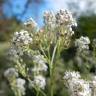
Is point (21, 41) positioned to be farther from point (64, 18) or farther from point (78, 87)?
point (78, 87)

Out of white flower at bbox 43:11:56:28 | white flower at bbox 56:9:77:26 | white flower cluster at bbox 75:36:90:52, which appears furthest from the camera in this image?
white flower cluster at bbox 75:36:90:52

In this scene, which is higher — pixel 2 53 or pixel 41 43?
pixel 2 53

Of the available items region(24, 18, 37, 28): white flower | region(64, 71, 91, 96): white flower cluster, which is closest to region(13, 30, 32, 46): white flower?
region(24, 18, 37, 28): white flower

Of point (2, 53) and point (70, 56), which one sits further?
point (2, 53)

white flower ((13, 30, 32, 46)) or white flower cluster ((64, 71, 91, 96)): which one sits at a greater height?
white flower ((13, 30, 32, 46))

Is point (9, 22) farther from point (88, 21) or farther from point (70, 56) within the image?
point (70, 56)

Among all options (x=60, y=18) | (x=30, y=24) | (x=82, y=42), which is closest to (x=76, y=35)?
(x=82, y=42)

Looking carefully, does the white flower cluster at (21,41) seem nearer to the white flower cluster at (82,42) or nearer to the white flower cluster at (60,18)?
the white flower cluster at (60,18)

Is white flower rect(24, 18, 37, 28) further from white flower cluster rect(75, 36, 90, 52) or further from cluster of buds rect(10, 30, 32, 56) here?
white flower cluster rect(75, 36, 90, 52)

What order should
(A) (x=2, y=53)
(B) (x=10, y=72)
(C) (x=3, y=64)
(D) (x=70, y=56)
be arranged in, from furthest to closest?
(A) (x=2, y=53) → (C) (x=3, y=64) → (D) (x=70, y=56) → (B) (x=10, y=72)

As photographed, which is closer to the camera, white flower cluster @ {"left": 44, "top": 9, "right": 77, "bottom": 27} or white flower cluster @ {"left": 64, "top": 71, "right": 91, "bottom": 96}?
white flower cluster @ {"left": 64, "top": 71, "right": 91, "bottom": 96}

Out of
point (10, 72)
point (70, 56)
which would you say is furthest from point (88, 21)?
point (10, 72)
